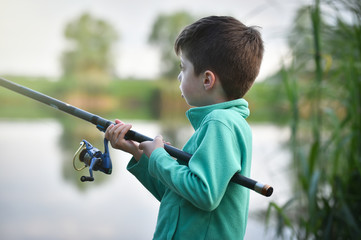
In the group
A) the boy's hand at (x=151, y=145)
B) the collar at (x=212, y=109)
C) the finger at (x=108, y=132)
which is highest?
the finger at (x=108, y=132)

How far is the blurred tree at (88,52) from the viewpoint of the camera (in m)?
12.1

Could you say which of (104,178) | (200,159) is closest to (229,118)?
(200,159)

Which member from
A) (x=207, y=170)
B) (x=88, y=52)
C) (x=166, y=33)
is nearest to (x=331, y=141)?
(x=207, y=170)

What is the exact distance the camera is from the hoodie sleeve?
78 cm

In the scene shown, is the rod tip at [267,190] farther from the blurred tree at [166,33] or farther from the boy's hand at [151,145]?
the blurred tree at [166,33]

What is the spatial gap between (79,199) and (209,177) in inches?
161

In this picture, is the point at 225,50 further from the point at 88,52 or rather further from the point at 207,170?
the point at 88,52

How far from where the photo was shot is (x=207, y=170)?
0.78m

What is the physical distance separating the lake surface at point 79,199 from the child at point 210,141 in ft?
4.27

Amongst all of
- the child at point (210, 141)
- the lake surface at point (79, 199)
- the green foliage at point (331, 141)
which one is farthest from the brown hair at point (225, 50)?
the lake surface at point (79, 199)

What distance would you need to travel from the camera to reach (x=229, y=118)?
835mm

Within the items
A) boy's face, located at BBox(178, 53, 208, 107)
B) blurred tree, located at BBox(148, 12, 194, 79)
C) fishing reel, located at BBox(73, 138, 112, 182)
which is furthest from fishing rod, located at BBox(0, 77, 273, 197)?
blurred tree, located at BBox(148, 12, 194, 79)

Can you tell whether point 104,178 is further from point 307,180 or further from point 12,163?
point 307,180

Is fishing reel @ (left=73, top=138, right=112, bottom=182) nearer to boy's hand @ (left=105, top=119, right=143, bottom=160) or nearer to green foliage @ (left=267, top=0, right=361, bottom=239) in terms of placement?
boy's hand @ (left=105, top=119, right=143, bottom=160)
